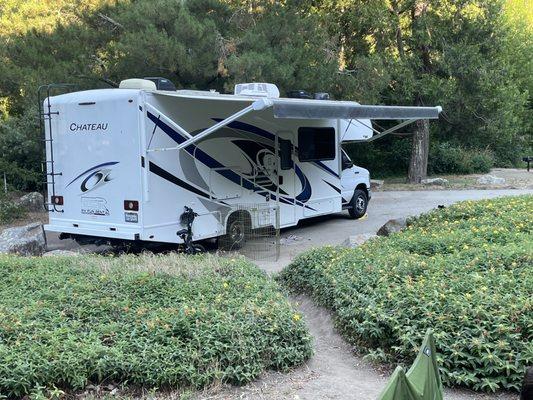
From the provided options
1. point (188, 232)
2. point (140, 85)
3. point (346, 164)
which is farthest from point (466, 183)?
point (140, 85)

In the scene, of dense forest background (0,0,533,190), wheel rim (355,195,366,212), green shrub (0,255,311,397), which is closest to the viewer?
green shrub (0,255,311,397)

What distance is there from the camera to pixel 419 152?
835 inches

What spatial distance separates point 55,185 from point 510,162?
81.4ft

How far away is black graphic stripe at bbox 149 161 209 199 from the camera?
8414mm

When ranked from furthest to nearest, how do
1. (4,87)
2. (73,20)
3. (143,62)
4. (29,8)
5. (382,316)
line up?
(29,8) → (73,20) → (4,87) → (143,62) → (382,316)

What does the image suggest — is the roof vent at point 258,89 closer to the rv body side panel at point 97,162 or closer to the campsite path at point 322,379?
the rv body side panel at point 97,162

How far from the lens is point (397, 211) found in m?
14.5

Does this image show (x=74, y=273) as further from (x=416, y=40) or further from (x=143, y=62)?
(x=416, y=40)

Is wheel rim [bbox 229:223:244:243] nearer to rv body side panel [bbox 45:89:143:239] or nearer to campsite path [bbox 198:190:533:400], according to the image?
rv body side panel [bbox 45:89:143:239]

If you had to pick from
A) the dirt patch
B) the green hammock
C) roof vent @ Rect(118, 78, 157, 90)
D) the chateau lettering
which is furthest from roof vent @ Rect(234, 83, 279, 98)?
the dirt patch

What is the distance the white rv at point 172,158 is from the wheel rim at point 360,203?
287 centimetres

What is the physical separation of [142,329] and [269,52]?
948 cm

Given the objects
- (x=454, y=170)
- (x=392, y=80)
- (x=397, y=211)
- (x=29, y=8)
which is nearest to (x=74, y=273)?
(x=397, y=211)

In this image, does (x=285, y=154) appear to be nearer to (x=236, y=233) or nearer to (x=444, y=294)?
(x=236, y=233)
